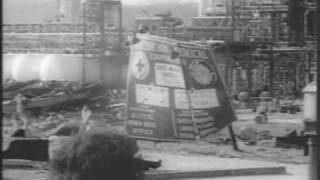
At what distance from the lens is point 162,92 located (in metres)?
12.6

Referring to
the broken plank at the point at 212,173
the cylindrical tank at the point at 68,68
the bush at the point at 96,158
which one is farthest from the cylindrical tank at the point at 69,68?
the bush at the point at 96,158

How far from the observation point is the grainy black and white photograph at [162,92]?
26.1 feet

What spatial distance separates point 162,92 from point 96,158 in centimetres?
542

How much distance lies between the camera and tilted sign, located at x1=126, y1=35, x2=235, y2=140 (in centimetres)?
1250

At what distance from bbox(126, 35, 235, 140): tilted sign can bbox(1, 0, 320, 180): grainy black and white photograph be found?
21 mm

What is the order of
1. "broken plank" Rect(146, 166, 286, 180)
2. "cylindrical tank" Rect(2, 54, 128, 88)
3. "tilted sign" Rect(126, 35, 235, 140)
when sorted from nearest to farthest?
"broken plank" Rect(146, 166, 286, 180) → "tilted sign" Rect(126, 35, 235, 140) → "cylindrical tank" Rect(2, 54, 128, 88)

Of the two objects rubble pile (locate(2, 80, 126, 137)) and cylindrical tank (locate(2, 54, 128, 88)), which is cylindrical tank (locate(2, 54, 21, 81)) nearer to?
cylindrical tank (locate(2, 54, 128, 88))

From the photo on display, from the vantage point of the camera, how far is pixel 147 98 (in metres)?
12.5

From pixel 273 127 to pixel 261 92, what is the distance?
8.44m

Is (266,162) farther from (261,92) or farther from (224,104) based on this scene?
(261,92)

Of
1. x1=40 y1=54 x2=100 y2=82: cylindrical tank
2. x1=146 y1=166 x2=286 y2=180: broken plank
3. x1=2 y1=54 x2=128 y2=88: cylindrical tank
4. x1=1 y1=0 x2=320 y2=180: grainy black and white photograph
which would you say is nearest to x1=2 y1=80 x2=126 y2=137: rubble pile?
x1=1 y1=0 x2=320 y2=180: grainy black and white photograph

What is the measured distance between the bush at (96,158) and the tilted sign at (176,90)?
478 centimetres

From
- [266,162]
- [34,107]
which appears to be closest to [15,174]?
[266,162]

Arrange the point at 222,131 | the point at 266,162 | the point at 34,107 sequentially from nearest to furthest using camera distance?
the point at 266,162, the point at 222,131, the point at 34,107
